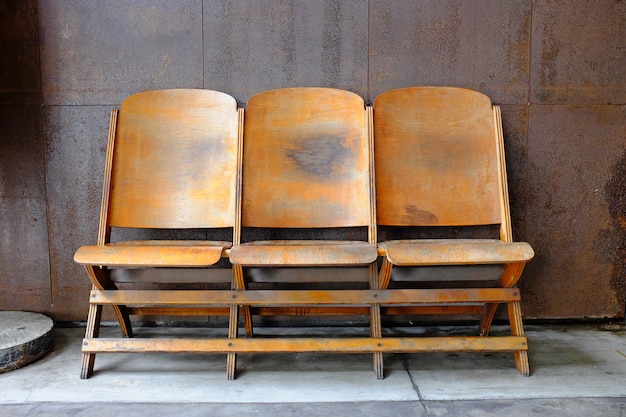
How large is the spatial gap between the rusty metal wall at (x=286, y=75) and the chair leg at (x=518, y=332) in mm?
620

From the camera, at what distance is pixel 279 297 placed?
1897 mm

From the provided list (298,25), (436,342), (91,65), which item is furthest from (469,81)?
(91,65)

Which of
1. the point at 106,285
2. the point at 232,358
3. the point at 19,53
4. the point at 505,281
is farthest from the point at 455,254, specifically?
the point at 19,53

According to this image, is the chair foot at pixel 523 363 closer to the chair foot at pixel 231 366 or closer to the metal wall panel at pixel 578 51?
the chair foot at pixel 231 366

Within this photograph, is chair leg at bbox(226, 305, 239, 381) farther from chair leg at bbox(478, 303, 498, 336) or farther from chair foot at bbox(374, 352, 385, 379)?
chair leg at bbox(478, 303, 498, 336)

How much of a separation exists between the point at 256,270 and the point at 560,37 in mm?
2032

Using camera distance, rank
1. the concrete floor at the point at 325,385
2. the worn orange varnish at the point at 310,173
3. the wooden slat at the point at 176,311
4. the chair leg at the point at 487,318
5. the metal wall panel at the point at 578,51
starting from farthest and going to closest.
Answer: the metal wall panel at the point at 578,51
the wooden slat at the point at 176,311
the chair leg at the point at 487,318
the worn orange varnish at the point at 310,173
the concrete floor at the point at 325,385

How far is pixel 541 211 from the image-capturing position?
2445 mm

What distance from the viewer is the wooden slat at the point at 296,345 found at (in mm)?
1844

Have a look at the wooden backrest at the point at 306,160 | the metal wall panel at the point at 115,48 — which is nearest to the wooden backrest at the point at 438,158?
the wooden backrest at the point at 306,160

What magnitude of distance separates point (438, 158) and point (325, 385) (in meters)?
1.19

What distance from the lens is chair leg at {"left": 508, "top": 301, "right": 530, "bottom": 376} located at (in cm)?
190

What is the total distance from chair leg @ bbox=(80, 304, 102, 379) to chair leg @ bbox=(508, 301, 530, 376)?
1.83 metres

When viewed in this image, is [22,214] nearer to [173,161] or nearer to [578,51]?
[173,161]
